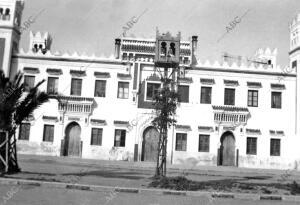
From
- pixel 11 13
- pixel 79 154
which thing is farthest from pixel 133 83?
pixel 11 13

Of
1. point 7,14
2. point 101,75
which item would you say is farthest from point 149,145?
point 7,14

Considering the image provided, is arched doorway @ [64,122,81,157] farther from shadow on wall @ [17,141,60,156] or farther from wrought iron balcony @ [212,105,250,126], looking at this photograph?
wrought iron balcony @ [212,105,250,126]

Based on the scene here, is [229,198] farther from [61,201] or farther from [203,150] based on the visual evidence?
[203,150]

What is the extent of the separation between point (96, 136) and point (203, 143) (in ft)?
27.3

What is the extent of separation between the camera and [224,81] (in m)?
32.0

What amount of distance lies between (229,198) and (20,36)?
1065 inches

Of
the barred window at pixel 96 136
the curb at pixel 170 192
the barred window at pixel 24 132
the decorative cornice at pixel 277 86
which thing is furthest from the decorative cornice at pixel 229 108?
the curb at pixel 170 192

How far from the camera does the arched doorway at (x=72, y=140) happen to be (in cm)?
3133

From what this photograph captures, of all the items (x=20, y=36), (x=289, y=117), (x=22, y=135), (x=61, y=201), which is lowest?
(x=61, y=201)

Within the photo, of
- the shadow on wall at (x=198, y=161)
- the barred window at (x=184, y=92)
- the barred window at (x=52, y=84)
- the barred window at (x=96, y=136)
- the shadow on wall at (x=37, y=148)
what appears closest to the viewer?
the shadow on wall at (x=198, y=161)

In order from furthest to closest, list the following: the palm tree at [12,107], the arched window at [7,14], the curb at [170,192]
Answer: the arched window at [7,14] < the palm tree at [12,107] < the curb at [170,192]

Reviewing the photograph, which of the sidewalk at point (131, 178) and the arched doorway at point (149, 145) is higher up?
the arched doorway at point (149, 145)

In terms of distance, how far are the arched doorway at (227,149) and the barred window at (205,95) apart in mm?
2943

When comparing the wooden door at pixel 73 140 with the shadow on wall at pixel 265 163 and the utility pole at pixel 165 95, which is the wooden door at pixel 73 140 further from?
the utility pole at pixel 165 95
